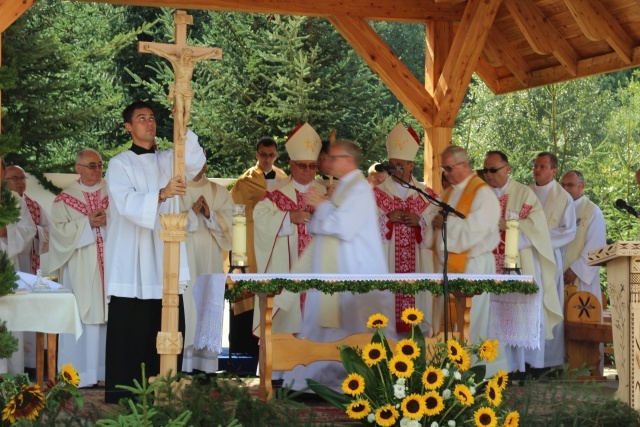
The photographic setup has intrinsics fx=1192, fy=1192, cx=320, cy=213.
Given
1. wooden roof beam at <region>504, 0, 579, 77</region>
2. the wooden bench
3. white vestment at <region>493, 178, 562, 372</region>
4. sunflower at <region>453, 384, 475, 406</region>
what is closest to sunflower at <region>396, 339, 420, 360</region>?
sunflower at <region>453, 384, 475, 406</region>

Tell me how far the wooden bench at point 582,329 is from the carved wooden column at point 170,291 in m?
4.95

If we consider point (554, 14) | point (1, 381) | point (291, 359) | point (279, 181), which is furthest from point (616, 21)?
point (1, 381)

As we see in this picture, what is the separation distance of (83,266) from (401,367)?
170 inches

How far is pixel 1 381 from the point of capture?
708 centimetres

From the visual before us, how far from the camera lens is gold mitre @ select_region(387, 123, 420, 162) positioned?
10484mm

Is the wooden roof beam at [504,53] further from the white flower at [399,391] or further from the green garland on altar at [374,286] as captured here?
the white flower at [399,391]

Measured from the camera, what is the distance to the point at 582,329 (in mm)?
10633

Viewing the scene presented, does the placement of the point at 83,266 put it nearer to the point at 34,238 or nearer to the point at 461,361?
the point at 34,238

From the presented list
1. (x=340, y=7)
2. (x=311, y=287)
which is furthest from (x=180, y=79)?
(x=340, y=7)

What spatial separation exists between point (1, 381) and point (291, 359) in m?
1.85

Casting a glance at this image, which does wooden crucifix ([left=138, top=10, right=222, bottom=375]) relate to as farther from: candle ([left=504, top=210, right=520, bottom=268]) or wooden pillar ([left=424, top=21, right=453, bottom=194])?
wooden pillar ([left=424, top=21, right=453, bottom=194])

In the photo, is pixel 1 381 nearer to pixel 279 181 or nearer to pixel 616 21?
pixel 279 181

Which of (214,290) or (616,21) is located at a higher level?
(616,21)

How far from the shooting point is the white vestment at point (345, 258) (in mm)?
8227
